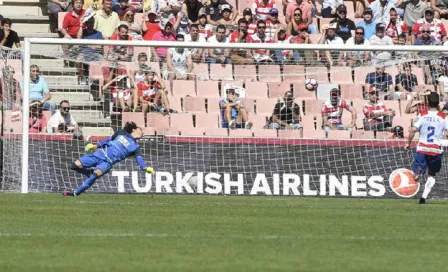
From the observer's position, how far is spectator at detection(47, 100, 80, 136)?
80.6ft

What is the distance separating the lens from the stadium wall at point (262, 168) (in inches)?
977

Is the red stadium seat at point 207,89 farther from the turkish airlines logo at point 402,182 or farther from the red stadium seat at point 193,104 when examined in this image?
the turkish airlines logo at point 402,182

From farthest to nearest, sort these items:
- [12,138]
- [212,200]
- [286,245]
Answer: [12,138]
[212,200]
[286,245]

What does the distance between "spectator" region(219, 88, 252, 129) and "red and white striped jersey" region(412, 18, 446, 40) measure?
5786 millimetres

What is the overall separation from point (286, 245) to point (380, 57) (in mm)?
12920

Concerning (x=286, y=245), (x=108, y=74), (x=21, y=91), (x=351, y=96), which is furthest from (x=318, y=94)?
(x=286, y=245)

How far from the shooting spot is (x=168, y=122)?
25.0 meters

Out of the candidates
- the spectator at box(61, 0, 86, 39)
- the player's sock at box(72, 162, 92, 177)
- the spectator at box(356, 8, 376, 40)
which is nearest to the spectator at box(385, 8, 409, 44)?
the spectator at box(356, 8, 376, 40)

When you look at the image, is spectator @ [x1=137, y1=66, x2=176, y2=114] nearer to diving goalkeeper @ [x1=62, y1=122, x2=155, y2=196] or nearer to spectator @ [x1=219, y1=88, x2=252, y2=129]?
spectator @ [x1=219, y1=88, x2=252, y2=129]

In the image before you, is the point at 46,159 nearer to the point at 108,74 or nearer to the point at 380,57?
the point at 108,74

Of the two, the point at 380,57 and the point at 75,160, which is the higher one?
the point at 380,57

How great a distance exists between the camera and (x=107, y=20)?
28.0 m

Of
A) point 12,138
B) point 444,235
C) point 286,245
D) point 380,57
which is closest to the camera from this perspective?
point 286,245

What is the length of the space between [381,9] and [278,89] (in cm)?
550
